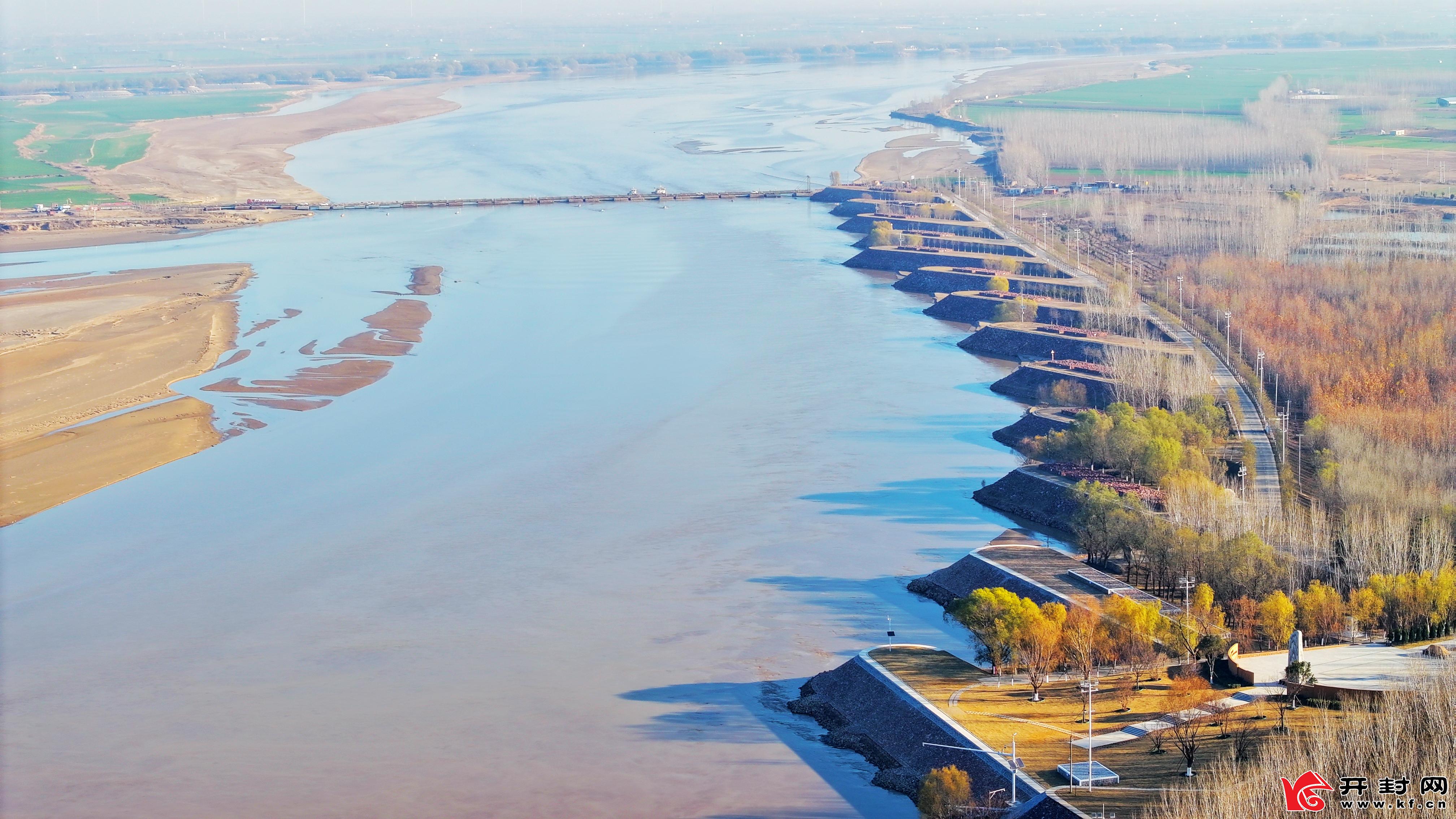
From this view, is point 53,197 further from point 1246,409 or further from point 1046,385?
point 1246,409

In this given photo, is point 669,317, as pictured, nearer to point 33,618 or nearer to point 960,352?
point 960,352

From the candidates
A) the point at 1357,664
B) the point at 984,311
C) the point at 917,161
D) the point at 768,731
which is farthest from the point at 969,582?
the point at 917,161

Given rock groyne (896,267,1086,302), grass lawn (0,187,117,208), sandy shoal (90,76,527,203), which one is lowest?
rock groyne (896,267,1086,302)

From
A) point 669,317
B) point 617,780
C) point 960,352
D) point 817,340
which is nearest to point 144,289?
point 669,317

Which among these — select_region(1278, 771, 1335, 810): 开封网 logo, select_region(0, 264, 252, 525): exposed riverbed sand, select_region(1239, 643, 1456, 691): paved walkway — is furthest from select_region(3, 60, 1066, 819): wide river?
select_region(1239, 643, 1456, 691): paved walkway

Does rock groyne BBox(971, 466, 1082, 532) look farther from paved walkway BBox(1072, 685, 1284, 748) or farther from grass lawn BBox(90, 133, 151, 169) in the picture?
grass lawn BBox(90, 133, 151, 169)

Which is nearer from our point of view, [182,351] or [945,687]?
[945,687]

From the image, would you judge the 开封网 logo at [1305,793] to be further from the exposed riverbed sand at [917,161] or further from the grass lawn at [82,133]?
the grass lawn at [82,133]
